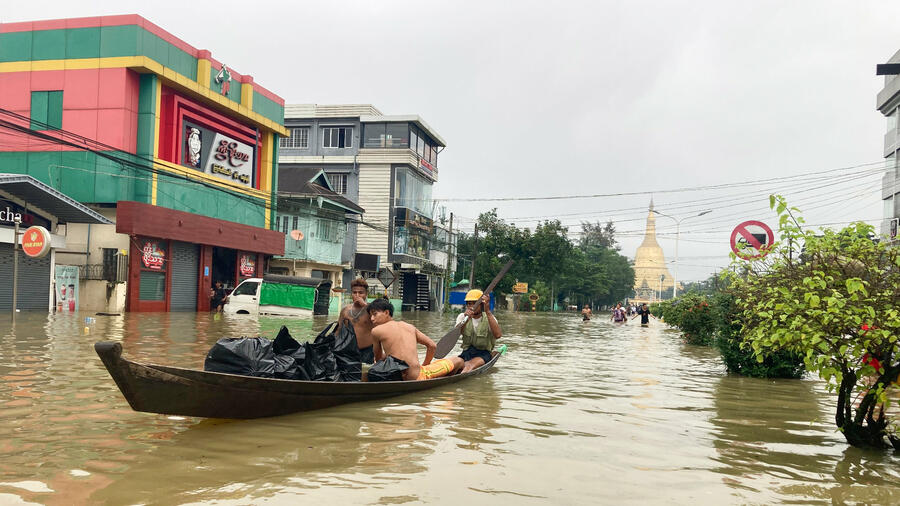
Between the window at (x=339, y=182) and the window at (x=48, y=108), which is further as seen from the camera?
the window at (x=339, y=182)

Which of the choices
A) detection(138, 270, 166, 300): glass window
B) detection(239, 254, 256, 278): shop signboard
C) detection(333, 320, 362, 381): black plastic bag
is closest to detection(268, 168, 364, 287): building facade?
detection(239, 254, 256, 278): shop signboard

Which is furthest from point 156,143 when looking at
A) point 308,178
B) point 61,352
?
point 61,352

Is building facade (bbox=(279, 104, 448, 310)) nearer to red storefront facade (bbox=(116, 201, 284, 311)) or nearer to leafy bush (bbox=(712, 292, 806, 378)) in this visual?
red storefront facade (bbox=(116, 201, 284, 311))

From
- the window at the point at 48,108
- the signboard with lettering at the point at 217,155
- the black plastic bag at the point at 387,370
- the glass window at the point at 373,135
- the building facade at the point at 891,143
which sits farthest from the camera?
the glass window at the point at 373,135

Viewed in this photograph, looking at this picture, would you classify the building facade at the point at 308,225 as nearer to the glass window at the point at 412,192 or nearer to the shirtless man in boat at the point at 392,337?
the glass window at the point at 412,192

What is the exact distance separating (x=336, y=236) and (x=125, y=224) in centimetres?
1637

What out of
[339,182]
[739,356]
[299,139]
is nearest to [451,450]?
[739,356]

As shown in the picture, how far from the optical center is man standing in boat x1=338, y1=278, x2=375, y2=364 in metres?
9.73

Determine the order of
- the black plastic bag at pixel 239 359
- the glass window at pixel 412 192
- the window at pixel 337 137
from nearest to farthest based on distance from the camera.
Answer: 1. the black plastic bag at pixel 239 359
2. the glass window at pixel 412 192
3. the window at pixel 337 137

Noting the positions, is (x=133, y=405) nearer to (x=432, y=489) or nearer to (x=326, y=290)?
(x=432, y=489)

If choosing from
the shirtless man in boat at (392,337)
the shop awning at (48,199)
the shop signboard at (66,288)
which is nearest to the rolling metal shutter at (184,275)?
the shop signboard at (66,288)

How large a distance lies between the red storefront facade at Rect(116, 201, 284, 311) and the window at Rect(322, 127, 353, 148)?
15.4 metres

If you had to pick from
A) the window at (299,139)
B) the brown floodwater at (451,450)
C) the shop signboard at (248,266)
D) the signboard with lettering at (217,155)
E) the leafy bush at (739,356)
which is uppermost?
the window at (299,139)

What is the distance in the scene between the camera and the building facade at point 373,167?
46.8 meters
